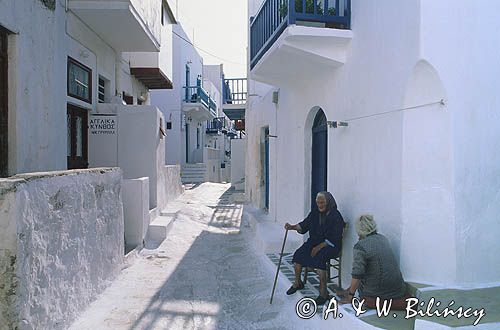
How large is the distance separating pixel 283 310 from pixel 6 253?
122 inches

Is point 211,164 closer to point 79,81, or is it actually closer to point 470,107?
point 79,81

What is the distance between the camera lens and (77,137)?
8.60 m

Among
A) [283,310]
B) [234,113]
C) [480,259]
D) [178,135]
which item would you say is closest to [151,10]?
[283,310]

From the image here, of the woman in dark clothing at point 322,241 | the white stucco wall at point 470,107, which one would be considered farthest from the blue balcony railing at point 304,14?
the woman in dark clothing at point 322,241

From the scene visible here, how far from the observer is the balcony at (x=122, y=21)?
7.11 metres

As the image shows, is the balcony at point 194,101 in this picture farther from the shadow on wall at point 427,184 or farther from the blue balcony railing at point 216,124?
the shadow on wall at point 427,184

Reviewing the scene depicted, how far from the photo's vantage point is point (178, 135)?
2278cm

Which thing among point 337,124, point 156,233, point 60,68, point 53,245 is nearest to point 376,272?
point 337,124

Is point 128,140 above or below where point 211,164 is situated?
above

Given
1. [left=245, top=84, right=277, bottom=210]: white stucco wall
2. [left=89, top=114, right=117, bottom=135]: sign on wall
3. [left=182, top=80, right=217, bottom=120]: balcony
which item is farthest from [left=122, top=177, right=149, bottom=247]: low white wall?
[left=182, top=80, right=217, bottom=120]: balcony

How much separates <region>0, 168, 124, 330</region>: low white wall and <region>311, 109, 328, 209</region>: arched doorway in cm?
311

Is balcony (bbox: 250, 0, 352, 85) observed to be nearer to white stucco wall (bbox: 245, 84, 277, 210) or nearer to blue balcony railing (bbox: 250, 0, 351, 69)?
blue balcony railing (bbox: 250, 0, 351, 69)

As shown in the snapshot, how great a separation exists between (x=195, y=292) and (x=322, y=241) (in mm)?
1974

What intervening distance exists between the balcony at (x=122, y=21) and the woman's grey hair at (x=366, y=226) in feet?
17.2
